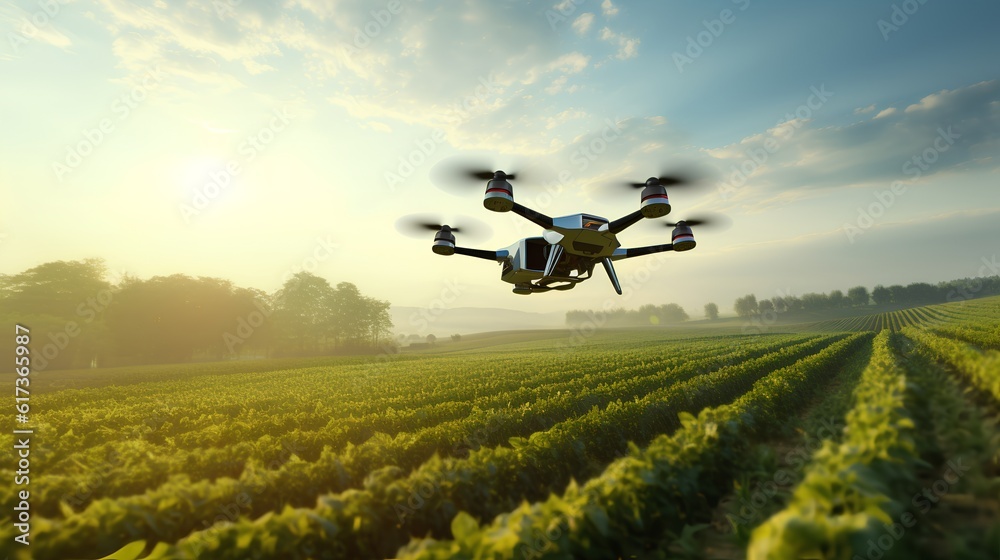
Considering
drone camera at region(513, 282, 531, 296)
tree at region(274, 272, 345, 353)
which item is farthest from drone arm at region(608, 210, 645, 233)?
tree at region(274, 272, 345, 353)

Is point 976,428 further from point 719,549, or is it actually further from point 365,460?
point 365,460

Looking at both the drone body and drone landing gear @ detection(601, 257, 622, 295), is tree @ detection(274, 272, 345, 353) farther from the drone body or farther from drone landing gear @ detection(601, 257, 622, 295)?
drone landing gear @ detection(601, 257, 622, 295)

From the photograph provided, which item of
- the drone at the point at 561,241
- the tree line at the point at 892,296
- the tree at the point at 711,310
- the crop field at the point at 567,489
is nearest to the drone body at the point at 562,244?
the drone at the point at 561,241

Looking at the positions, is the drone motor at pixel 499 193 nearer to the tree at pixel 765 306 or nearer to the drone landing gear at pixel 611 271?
the drone landing gear at pixel 611 271

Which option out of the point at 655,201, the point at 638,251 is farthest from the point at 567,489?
the point at 638,251

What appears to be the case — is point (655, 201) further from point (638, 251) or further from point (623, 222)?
point (638, 251)

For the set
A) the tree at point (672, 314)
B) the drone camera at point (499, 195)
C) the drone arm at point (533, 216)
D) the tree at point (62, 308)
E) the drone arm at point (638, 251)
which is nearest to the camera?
the drone camera at point (499, 195)

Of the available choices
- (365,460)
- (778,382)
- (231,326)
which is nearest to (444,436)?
(365,460)
